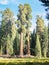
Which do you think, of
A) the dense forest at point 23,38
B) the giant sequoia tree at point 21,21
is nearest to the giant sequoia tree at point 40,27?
the dense forest at point 23,38

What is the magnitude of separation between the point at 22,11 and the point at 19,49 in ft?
34.2

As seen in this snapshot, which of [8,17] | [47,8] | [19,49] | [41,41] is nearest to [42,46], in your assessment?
[41,41]

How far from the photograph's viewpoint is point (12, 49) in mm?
71938

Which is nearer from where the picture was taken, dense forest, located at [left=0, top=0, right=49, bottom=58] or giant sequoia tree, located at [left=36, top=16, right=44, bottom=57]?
dense forest, located at [left=0, top=0, right=49, bottom=58]

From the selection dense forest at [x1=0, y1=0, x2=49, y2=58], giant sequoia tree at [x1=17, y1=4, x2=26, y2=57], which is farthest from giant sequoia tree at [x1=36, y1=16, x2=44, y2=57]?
giant sequoia tree at [x1=17, y1=4, x2=26, y2=57]

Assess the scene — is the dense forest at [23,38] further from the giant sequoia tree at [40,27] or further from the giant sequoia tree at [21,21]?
the giant sequoia tree at [21,21]

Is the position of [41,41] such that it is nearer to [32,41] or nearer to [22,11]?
[32,41]

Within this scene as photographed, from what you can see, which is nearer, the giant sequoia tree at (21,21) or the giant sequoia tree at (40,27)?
the giant sequoia tree at (21,21)

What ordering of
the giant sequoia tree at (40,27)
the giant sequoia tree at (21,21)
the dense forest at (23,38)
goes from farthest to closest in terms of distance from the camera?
the giant sequoia tree at (40,27)
the dense forest at (23,38)
the giant sequoia tree at (21,21)

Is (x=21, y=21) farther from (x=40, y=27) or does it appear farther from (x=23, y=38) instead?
(x=40, y=27)

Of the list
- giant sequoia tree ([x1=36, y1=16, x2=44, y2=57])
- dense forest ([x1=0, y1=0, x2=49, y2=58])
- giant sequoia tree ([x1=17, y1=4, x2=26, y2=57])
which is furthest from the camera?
giant sequoia tree ([x1=36, y1=16, x2=44, y2=57])

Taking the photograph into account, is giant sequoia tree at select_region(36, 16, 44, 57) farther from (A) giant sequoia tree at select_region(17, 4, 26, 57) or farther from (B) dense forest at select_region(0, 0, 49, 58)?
(A) giant sequoia tree at select_region(17, 4, 26, 57)

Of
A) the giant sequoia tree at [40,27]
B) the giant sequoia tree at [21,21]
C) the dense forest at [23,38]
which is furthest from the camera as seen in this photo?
the giant sequoia tree at [40,27]

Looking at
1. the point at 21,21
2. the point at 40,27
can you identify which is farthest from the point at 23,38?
the point at 21,21
